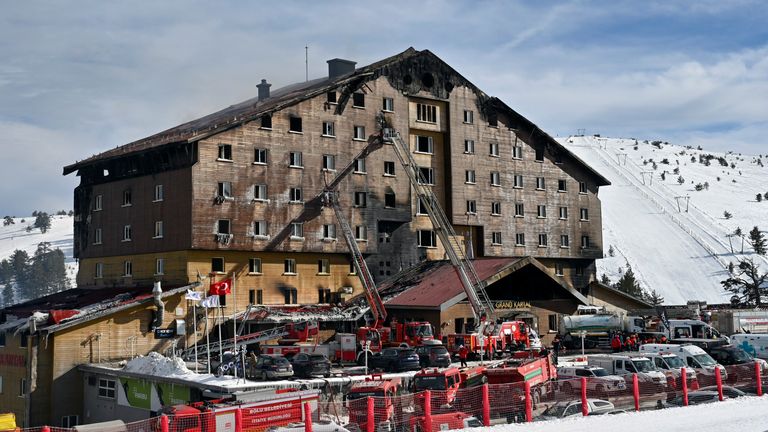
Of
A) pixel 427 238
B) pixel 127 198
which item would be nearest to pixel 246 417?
pixel 127 198

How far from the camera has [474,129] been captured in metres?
73.0

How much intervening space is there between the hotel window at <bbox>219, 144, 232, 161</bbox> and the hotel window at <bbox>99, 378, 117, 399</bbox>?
17.6 metres

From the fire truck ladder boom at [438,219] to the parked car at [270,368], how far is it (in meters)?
18.6

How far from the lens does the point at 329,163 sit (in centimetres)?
6488

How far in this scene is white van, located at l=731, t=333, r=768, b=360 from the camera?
2253 inches

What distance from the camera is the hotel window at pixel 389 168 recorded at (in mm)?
67812

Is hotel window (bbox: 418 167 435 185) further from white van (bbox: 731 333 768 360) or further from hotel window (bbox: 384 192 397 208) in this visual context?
white van (bbox: 731 333 768 360)

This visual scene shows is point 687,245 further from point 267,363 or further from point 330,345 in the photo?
point 267,363

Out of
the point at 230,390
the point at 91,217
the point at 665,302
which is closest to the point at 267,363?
the point at 230,390

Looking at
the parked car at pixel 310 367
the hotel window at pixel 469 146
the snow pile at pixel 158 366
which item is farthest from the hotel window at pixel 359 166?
the parked car at pixel 310 367

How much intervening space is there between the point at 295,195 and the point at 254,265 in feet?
20.4

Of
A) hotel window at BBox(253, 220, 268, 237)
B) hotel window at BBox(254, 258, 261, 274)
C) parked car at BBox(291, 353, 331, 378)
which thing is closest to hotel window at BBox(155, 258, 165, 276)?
hotel window at BBox(254, 258, 261, 274)

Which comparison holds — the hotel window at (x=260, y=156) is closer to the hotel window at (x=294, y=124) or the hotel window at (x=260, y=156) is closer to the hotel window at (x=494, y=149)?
the hotel window at (x=294, y=124)

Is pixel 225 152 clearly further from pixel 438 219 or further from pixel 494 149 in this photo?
pixel 494 149
